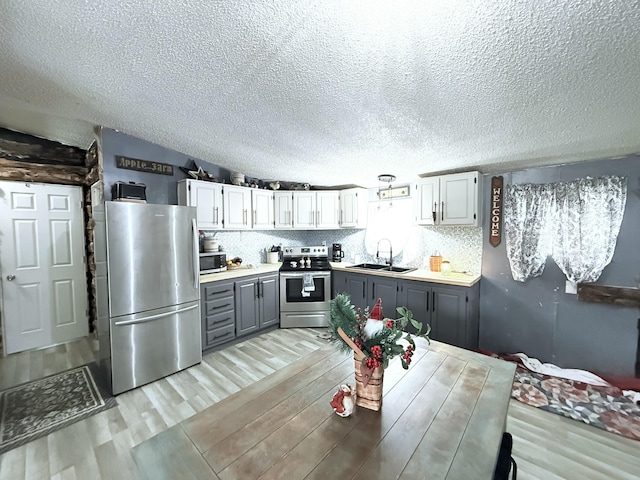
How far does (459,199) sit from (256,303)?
9.46 ft

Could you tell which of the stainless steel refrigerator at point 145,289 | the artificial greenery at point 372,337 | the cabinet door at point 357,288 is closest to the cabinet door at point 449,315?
the cabinet door at point 357,288

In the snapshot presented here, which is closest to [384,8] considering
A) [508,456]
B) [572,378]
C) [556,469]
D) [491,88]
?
[491,88]

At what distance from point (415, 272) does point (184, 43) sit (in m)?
3.28

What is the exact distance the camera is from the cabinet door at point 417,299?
322 centimetres

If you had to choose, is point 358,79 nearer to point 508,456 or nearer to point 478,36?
point 478,36

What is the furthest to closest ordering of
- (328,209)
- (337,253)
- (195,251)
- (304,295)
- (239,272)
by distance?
(337,253), (328,209), (304,295), (239,272), (195,251)

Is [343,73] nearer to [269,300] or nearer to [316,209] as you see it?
[316,209]

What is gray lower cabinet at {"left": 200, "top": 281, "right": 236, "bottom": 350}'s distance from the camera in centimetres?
315

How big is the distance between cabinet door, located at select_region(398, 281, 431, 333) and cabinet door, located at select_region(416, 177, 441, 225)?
0.82 meters

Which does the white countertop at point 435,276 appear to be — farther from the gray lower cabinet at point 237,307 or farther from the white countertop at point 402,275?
the gray lower cabinet at point 237,307

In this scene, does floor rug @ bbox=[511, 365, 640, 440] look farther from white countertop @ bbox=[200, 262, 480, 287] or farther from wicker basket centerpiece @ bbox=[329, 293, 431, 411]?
wicker basket centerpiece @ bbox=[329, 293, 431, 411]

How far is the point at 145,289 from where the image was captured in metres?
2.58

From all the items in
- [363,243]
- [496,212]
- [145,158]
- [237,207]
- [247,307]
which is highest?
[145,158]

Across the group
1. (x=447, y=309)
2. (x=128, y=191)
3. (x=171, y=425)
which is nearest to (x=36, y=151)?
(x=128, y=191)
